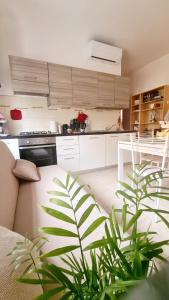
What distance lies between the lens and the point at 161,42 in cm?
319

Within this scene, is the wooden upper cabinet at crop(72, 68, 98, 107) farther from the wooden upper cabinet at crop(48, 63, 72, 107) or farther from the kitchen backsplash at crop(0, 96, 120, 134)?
the kitchen backsplash at crop(0, 96, 120, 134)

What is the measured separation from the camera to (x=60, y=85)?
2.95m

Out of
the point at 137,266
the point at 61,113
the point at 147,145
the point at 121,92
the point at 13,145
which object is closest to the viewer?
the point at 137,266

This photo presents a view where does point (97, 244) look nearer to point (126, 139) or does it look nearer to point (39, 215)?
point (39, 215)

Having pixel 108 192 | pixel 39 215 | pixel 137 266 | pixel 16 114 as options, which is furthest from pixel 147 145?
pixel 16 114

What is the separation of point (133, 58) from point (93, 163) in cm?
300

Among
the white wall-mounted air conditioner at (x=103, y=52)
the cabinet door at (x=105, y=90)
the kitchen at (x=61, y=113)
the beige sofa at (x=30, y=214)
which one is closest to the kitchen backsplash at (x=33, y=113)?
the kitchen at (x=61, y=113)

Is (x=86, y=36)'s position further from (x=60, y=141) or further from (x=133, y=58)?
(x=60, y=141)

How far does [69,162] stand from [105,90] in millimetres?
1902

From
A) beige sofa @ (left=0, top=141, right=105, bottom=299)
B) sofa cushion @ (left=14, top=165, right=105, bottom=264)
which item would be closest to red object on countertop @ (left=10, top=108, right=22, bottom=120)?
sofa cushion @ (left=14, top=165, right=105, bottom=264)

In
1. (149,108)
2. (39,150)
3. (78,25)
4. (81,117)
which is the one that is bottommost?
(39,150)

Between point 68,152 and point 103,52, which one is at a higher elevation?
point 103,52

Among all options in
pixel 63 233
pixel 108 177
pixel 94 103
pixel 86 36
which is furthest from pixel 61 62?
pixel 63 233

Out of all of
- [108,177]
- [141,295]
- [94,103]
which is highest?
[94,103]
